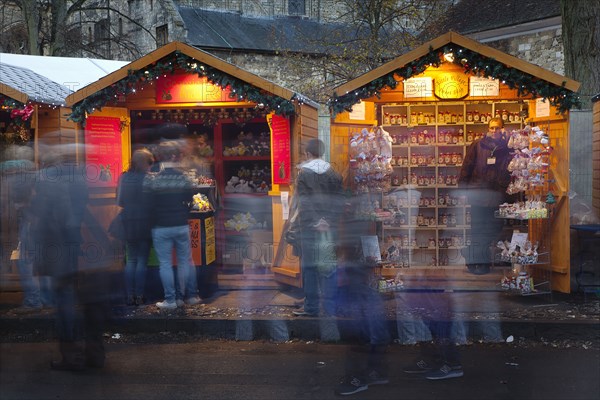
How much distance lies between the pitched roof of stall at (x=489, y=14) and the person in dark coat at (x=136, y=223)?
16525mm

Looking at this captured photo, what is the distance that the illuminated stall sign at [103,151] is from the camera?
31.7 ft

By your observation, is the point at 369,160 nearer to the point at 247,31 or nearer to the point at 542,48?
the point at 542,48

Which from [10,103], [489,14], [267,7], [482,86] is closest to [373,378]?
[482,86]

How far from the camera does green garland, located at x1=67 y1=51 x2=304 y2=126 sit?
8.84 metres

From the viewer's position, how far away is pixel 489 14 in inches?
982

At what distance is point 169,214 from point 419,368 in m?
3.12

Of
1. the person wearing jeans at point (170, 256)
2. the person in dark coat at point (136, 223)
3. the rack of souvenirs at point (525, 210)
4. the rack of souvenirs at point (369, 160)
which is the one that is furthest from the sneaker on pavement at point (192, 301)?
the rack of souvenirs at point (525, 210)

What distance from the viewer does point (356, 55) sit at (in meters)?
21.1

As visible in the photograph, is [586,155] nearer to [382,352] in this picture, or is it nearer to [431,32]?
[382,352]

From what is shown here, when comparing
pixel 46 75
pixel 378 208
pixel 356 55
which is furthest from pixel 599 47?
pixel 356 55

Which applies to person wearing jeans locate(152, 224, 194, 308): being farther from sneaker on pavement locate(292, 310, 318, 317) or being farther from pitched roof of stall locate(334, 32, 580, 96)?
pitched roof of stall locate(334, 32, 580, 96)

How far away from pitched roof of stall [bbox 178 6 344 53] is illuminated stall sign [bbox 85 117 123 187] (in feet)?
68.0

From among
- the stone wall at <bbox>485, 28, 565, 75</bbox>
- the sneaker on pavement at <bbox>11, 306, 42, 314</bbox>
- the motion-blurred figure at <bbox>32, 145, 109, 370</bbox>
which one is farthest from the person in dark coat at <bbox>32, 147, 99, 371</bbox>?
the stone wall at <bbox>485, 28, 565, 75</bbox>

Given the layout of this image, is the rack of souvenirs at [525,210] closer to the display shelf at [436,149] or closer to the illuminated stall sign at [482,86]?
the display shelf at [436,149]
